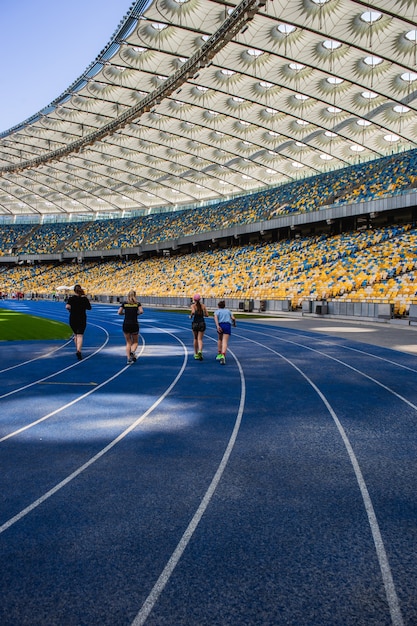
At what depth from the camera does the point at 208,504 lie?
13.4ft

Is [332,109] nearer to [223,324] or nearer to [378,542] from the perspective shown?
[223,324]

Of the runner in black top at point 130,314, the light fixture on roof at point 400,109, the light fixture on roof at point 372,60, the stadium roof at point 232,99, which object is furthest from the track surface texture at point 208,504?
the light fixture on roof at point 400,109

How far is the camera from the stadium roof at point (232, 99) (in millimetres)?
24656

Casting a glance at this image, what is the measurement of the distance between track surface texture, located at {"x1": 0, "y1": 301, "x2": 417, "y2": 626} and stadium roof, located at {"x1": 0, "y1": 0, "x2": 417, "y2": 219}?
62.6ft

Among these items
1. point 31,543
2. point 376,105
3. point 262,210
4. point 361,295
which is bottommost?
point 31,543

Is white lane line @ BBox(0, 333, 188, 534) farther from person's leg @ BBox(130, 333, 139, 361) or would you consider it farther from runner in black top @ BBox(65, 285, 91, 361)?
runner in black top @ BBox(65, 285, 91, 361)

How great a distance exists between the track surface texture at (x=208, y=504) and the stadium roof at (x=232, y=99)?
1909 centimetres

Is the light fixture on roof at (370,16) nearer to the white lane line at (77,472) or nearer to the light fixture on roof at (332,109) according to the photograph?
the light fixture on roof at (332,109)

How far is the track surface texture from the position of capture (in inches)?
109

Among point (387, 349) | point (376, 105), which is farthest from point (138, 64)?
point (387, 349)

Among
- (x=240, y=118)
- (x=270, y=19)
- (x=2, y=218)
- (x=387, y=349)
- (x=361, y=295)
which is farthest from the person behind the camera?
(x=2, y=218)

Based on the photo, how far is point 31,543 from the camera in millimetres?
3420

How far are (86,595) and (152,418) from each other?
401 cm

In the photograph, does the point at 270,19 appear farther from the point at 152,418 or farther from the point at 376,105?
the point at 152,418
